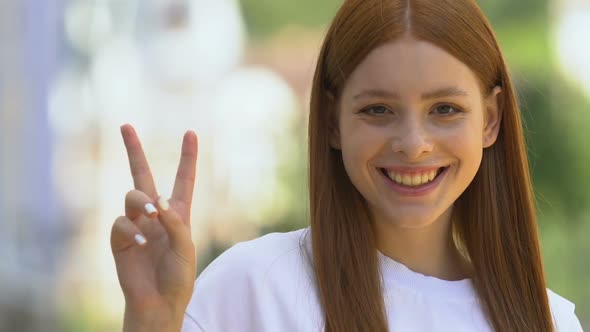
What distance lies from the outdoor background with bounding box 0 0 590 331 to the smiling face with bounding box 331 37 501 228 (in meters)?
4.24

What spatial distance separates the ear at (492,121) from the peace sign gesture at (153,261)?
2.57ft

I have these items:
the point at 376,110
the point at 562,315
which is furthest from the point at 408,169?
the point at 562,315

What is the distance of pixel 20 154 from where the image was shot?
22.3ft

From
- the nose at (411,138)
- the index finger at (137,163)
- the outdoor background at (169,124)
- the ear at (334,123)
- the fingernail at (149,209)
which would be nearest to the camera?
the fingernail at (149,209)

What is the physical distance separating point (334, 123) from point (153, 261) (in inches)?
23.2

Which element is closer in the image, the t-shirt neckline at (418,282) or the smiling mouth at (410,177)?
the smiling mouth at (410,177)

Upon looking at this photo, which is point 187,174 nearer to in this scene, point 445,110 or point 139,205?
point 139,205

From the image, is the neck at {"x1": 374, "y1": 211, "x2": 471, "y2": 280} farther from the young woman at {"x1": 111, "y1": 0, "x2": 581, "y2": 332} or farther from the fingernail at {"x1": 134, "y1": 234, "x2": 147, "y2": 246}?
the fingernail at {"x1": 134, "y1": 234, "x2": 147, "y2": 246}

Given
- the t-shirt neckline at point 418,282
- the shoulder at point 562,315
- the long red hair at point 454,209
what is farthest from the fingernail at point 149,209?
the shoulder at point 562,315

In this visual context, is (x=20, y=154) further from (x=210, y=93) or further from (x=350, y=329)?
(x=350, y=329)

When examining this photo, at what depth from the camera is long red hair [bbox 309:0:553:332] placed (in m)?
2.27

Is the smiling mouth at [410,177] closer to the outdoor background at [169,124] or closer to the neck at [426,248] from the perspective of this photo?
the neck at [426,248]

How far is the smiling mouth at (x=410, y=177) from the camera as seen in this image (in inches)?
89.5

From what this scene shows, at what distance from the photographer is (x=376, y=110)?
7.42 ft
